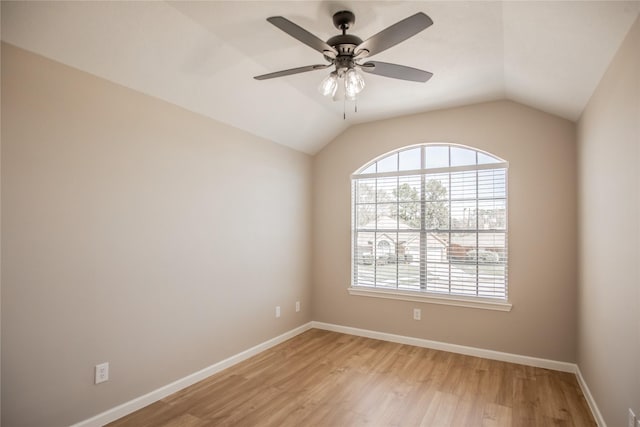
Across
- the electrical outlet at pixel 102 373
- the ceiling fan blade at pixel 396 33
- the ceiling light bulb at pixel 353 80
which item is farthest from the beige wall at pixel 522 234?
the electrical outlet at pixel 102 373

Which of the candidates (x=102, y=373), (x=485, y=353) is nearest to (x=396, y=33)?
(x=102, y=373)

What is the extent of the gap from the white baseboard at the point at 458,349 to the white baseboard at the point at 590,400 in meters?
0.19

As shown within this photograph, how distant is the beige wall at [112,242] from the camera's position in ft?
6.72

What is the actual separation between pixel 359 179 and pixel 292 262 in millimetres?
1424

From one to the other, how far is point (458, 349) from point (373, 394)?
1445mm

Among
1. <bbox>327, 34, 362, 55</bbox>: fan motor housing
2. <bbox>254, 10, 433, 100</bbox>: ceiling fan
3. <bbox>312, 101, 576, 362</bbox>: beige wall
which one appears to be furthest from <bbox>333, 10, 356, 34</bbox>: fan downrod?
<bbox>312, 101, 576, 362</bbox>: beige wall

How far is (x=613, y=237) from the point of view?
7.06 feet

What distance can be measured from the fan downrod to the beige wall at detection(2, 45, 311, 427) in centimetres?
143

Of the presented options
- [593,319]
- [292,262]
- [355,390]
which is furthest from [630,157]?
[292,262]

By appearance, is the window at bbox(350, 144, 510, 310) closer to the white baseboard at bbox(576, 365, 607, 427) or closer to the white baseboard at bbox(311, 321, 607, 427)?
the white baseboard at bbox(311, 321, 607, 427)

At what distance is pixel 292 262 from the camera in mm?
4465

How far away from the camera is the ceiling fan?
1.82m

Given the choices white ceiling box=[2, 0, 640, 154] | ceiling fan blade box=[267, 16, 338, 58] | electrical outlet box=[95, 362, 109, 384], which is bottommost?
electrical outlet box=[95, 362, 109, 384]

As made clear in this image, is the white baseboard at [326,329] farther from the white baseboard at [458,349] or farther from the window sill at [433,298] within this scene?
the window sill at [433,298]
